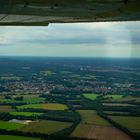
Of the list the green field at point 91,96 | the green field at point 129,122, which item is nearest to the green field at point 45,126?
the green field at point 129,122

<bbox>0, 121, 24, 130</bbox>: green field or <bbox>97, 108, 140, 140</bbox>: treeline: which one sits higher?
<bbox>97, 108, 140, 140</bbox>: treeline

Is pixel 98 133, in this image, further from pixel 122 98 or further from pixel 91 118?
pixel 122 98

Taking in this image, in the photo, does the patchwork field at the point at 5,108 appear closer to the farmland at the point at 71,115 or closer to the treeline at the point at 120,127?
the farmland at the point at 71,115

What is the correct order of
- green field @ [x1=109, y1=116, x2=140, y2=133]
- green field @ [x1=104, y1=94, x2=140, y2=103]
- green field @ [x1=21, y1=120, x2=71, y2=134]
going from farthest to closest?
green field @ [x1=104, y1=94, x2=140, y2=103] < green field @ [x1=109, y1=116, x2=140, y2=133] < green field @ [x1=21, y1=120, x2=71, y2=134]

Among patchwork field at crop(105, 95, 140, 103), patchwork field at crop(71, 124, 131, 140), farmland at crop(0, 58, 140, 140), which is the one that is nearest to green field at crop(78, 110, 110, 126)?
farmland at crop(0, 58, 140, 140)

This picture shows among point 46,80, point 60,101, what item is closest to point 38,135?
point 60,101

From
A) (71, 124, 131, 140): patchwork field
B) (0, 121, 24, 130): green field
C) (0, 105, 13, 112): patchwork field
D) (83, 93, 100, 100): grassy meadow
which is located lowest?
(83, 93, 100, 100): grassy meadow

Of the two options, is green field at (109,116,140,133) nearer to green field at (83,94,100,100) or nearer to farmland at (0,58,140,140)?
farmland at (0,58,140,140)
